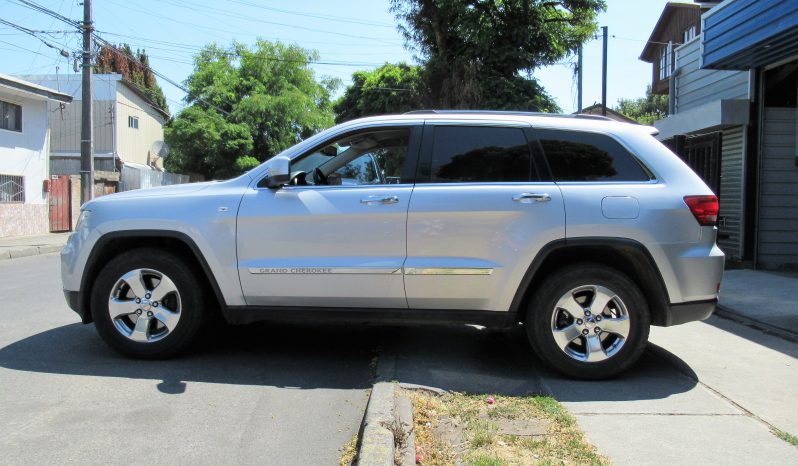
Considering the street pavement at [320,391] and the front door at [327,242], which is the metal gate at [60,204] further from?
the front door at [327,242]

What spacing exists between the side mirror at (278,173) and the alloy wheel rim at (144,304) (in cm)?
111

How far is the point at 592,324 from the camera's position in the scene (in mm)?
4602

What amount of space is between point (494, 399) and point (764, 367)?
8.37ft

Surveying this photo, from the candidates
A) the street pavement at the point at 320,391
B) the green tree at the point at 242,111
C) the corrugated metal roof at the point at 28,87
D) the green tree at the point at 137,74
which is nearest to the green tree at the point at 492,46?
the corrugated metal roof at the point at 28,87

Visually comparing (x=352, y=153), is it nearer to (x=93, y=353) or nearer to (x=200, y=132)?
(x=93, y=353)

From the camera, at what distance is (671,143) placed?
1324cm

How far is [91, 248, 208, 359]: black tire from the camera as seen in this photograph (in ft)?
15.9

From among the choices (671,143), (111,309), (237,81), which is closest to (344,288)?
(111,309)

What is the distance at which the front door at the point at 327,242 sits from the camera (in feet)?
15.1

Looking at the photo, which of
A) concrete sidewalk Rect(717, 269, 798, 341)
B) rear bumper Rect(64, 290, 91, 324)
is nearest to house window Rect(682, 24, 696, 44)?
concrete sidewalk Rect(717, 269, 798, 341)

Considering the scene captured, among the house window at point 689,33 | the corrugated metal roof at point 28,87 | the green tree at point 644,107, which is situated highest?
the green tree at point 644,107

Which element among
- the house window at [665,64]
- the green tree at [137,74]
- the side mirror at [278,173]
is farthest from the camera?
the green tree at [137,74]

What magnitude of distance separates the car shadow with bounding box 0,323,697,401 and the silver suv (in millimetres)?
234

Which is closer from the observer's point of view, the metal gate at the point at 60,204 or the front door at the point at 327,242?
the front door at the point at 327,242
